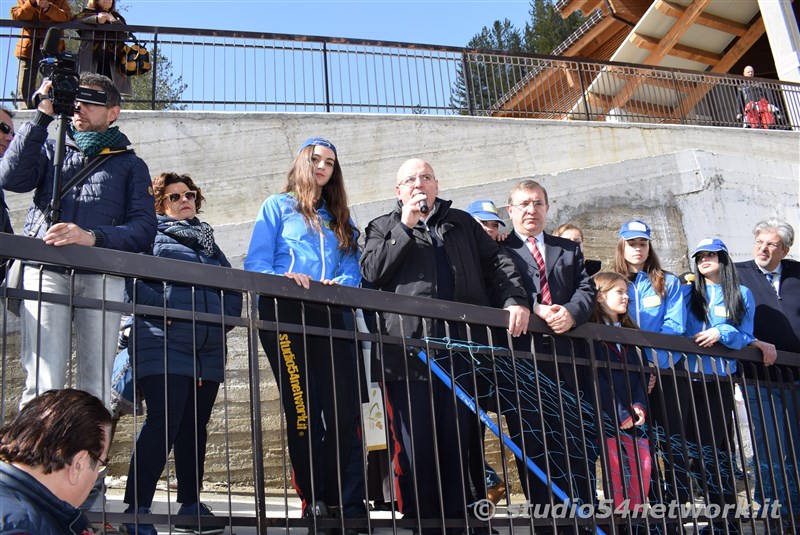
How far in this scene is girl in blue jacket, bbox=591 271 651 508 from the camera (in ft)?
14.6

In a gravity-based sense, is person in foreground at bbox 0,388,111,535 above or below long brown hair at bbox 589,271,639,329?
below

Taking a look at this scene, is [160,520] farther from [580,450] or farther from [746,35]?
[746,35]

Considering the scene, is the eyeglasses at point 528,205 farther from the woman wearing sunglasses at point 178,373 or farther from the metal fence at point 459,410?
the woman wearing sunglasses at point 178,373

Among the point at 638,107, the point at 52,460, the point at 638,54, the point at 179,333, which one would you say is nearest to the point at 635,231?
the point at 179,333

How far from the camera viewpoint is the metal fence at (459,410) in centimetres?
360

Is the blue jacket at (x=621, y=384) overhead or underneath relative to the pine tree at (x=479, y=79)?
underneath

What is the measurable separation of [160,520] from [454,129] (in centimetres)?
920

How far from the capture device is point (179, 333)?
14.5ft

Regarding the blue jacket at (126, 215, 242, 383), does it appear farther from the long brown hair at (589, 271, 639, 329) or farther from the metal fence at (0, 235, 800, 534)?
the long brown hair at (589, 271, 639, 329)

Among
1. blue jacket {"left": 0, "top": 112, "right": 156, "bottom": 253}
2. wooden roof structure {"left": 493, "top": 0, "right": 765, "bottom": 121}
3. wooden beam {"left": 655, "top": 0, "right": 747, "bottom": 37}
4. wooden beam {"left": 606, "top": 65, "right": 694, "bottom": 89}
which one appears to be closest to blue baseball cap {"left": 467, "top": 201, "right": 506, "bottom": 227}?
blue jacket {"left": 0, "top": 112, "right": 156, "bottom": 253}

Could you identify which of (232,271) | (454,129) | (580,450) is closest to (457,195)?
(454,129)

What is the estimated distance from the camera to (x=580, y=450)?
4457mm

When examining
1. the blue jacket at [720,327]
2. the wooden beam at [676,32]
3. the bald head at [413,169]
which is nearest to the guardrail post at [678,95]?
the wooden beam at [676,32]

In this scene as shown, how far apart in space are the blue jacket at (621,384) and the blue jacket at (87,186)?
93.9 inches
